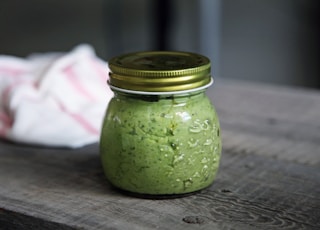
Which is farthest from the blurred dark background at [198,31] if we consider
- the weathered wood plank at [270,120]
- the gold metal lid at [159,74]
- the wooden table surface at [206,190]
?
the gold metal lid at [159,74]

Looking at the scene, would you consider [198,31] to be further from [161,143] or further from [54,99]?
[161,143]

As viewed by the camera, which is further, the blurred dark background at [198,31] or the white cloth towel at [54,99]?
the blurred dark background at [198,31]

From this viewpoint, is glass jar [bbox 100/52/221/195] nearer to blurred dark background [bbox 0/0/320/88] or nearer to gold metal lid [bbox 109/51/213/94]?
gold metal lid [bbox 109/51/213/94]

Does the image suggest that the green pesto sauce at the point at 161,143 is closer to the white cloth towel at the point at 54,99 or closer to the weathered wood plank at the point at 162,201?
the weathered wood plank at the point at 162,201

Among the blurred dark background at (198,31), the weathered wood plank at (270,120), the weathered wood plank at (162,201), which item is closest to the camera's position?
the weathered wood plank at (162,201)

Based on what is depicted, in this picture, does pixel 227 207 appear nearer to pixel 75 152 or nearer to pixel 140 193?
pixel 140 193
